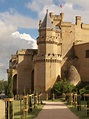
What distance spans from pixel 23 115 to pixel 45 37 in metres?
44.0

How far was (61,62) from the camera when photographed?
74.6 meters

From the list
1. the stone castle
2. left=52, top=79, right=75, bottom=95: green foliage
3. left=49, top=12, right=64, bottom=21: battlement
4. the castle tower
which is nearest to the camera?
left=52, top=79, right=75, bottom=95: green foliage

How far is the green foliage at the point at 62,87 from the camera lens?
66938 millimetres

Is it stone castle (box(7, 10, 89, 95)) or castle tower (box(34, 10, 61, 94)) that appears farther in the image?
stone castle (box(7, 10, 89, 95))

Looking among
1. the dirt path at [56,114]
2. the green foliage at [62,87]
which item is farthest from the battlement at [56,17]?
the dirt path at [56,114]

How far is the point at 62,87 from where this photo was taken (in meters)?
67.3

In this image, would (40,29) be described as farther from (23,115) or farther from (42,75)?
(23,115)

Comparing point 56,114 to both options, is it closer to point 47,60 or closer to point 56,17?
point 47,60

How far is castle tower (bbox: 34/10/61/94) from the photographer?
69562 millimetres

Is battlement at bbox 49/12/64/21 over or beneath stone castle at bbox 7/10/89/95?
over

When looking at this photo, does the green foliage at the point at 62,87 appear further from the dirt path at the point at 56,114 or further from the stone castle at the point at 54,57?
the dirt path at the point at 56,114

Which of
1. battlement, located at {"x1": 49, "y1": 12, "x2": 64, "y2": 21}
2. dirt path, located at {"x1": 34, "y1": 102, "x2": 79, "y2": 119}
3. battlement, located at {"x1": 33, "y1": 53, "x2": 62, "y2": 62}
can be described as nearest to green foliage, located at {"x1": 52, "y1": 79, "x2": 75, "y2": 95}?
battlement, located at {"x1": 33, "y1": 53, "x2": 62, "y2": 62}

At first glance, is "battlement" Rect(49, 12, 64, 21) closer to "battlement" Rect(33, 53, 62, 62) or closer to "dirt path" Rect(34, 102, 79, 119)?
"battlement" Rect(33, 53, 62, 62)

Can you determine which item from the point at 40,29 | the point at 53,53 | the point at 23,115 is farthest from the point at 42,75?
the point at 23,115
